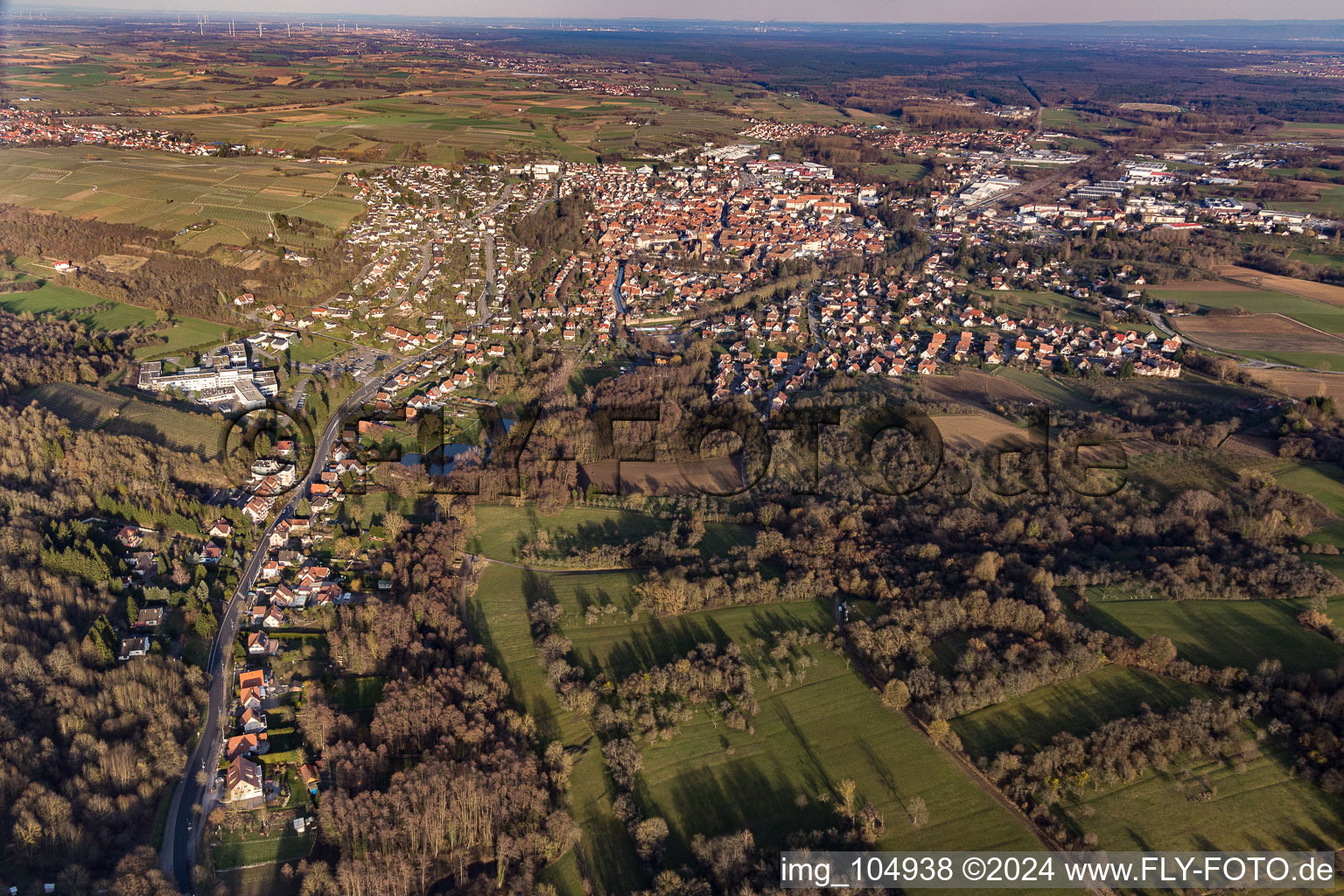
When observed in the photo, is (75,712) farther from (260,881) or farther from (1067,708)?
(1067,708)

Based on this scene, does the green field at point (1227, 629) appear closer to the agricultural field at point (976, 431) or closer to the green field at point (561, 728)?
the agricultural field at point (976, 431)

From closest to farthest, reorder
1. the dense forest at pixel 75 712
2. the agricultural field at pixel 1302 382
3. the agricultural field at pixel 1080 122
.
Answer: the dense forest at pixel 75 712 → the agricultural field at pixel 1302 382 → the agricultural field at pixel 1080 122

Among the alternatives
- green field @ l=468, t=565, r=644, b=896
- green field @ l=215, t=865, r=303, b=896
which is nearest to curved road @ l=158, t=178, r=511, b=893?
green field @ l=215, t=865, r=303, b=896

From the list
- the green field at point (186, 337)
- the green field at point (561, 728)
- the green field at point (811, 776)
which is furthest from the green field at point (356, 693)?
the green field at point (186, 337)

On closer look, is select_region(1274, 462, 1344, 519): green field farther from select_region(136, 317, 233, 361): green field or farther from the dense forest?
select_region(136, 317, 233, 361): green field

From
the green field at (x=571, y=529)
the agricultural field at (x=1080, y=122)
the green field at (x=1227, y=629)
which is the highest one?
the agricultural field at (x=1080, y=122)

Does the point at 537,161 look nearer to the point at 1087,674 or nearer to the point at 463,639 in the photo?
the point at 463,639
